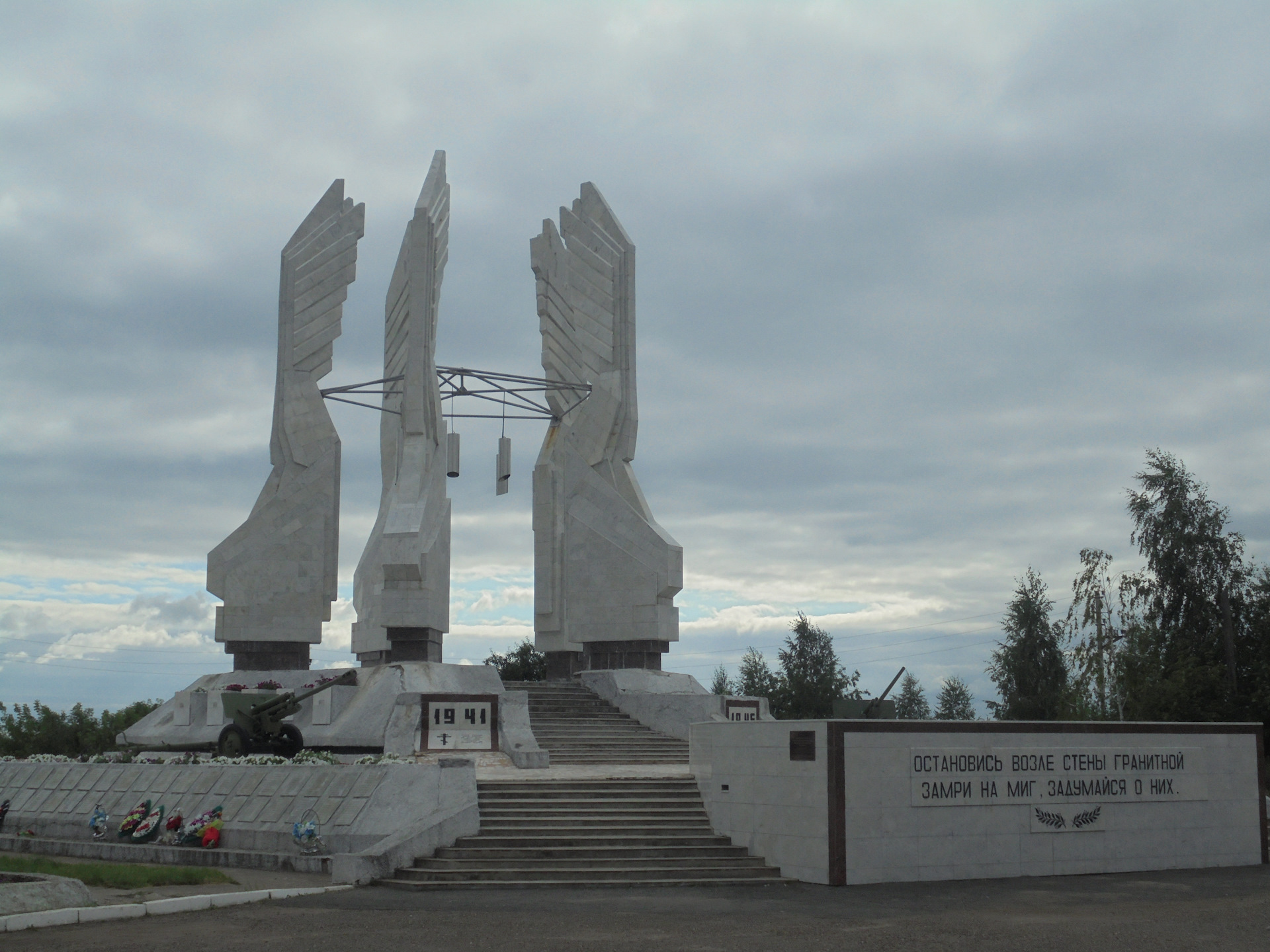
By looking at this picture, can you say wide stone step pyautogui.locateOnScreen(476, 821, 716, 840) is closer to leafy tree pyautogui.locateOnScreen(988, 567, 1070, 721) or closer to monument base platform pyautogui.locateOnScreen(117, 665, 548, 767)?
monument base platform pyautogui.locateOnScreen(117, 665, 548, 767)

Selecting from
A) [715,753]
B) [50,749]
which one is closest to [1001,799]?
[715,753]

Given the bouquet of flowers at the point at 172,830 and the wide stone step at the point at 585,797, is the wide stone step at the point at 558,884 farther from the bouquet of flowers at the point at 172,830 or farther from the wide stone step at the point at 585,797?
the bouquet of flowers at the point at 172,830

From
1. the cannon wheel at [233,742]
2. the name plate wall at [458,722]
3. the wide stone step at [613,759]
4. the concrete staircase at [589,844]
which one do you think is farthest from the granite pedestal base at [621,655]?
the concrete staircase at [589,844]

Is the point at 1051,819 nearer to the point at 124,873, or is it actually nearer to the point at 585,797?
the point at 585,797

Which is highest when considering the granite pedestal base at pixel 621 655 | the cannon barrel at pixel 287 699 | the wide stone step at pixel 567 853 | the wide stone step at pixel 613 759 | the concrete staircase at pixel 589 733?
the granite pedestal base at pixel 621 655

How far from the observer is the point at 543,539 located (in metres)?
29.1

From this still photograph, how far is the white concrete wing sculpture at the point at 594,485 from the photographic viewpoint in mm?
27375

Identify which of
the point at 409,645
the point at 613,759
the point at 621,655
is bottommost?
the point at 613,759

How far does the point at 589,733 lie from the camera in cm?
2194

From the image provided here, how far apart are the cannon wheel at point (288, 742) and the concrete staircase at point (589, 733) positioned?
3786 mm

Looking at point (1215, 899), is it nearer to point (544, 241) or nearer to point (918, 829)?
point (918, 829)

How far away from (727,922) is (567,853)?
10.8ft

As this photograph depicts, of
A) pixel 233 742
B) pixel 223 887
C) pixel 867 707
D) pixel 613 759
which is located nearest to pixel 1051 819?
pixel 867 707

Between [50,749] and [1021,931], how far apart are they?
2643 cm
